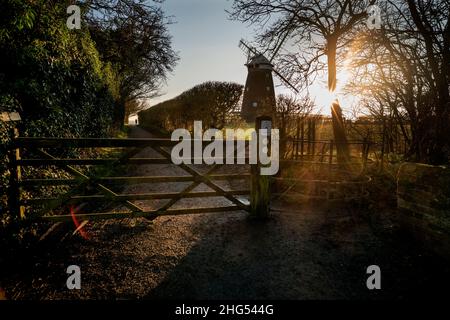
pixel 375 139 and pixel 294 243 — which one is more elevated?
pixel 375 139

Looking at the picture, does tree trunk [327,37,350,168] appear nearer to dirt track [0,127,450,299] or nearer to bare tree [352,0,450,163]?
bare tree [352,0,450,163]

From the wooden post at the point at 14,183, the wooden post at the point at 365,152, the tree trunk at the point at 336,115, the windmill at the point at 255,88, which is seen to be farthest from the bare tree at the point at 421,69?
the windmill at the point at 255,88

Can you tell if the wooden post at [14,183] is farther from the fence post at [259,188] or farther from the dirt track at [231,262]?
the fence post at [259,188]

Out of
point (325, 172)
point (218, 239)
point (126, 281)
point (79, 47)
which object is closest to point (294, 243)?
point (218, 239)

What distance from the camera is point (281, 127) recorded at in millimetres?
10000

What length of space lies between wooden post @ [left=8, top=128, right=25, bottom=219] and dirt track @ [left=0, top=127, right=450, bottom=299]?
74 centimetres

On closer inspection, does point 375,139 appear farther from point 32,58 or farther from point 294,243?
point 32,58

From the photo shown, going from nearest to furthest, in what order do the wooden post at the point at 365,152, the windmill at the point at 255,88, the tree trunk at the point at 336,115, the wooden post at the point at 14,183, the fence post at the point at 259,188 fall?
1. the wooden post at the point at 14,183
2. the fence post at the point at 259,188
3. the wooden post at the point at 365,152
4. the tree trunk at the point at 336,115
5. the windmill at the point at 255,88

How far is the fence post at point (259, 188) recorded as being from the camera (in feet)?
17.8

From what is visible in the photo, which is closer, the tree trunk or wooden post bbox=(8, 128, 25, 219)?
wooden post bbox=(8, 128, 25, 219)

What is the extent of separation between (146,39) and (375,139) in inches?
558

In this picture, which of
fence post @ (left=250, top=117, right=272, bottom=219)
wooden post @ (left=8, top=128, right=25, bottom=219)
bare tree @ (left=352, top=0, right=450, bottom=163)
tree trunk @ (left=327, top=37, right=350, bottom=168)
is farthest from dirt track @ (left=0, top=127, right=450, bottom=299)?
tree trunk @ (left=327, top=37, right=350, bottom=168)

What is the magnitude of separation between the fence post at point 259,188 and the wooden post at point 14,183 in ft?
12.9

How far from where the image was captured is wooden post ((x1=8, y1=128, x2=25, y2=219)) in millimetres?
4094
